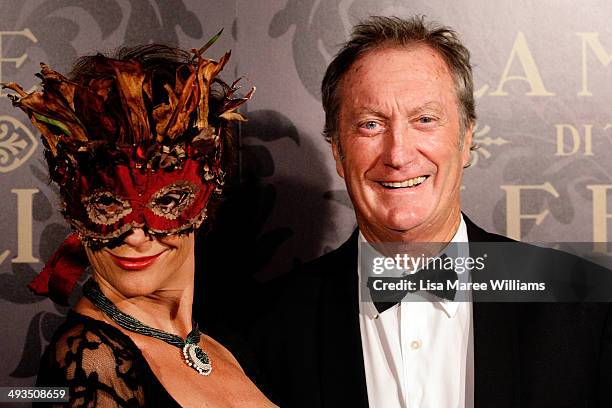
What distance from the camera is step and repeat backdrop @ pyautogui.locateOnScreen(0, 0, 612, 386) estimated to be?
158 centimetres

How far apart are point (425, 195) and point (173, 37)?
2.17 ft

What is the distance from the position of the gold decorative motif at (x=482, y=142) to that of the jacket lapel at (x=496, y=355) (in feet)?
1.31

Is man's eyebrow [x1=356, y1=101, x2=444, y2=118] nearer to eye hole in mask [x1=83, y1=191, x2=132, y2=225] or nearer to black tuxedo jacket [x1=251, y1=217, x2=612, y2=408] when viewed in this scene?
black tuxedo jacket [x1=251, y1=217, x2=612, y2=408]

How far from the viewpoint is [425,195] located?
4.54 ft

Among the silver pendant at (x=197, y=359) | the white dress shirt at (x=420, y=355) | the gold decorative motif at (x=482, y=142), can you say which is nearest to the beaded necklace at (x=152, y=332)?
the silver pendant at (x=197, y=359)

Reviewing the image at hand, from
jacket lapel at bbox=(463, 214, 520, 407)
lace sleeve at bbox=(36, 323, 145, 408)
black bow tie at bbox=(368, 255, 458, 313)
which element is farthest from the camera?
black bow tie at bbox=(368, 255, 458, 313)

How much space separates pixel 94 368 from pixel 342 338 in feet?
1.67

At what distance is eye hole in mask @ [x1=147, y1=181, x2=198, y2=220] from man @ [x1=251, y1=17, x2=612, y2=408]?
1.16 feet

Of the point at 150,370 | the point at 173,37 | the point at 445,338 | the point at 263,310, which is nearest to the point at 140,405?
the point at 150,370

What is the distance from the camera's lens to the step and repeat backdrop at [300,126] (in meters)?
1.58

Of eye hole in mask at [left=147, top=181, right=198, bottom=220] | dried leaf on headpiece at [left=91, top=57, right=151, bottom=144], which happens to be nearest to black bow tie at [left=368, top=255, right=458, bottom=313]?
eye hole in mask at [left=147, top=181, right=198, bottom=220]

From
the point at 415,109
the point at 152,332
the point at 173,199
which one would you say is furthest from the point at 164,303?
the point at 415,109

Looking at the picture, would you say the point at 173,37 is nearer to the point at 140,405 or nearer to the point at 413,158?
the point at 413,158

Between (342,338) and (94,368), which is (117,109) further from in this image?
(342,338)
